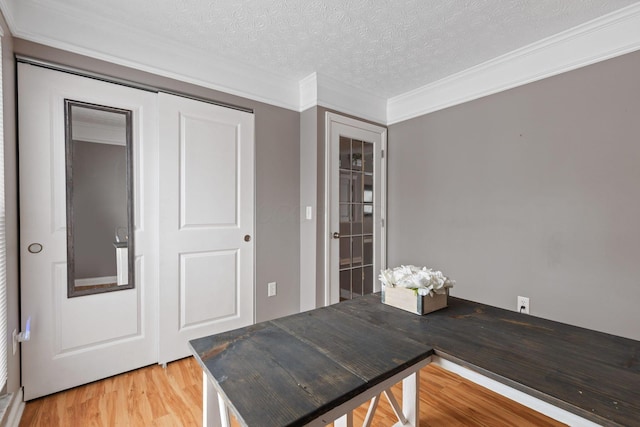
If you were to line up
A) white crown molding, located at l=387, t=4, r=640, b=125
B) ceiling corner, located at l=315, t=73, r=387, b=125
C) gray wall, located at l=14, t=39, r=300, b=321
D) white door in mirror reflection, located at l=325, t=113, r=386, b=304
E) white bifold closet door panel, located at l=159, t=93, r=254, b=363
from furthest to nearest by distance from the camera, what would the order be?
1. white door in mirror reflection, located at l=325, t=113, r=386, b=304
2. ceiling corner, located at l=315, t=73, r=387, b=125
3. gray wall, located at l=14, t=39, r=300, b=321
4. white bifold closet door panel, located at l=159, t=93, r=254, b=363
5. white crown molding, located at l=387, t=4, r=640, b=125

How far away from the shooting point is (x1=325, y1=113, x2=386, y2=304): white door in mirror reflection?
2932 millimetres

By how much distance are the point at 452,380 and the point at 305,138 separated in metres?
2.29

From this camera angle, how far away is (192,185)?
2357 mm

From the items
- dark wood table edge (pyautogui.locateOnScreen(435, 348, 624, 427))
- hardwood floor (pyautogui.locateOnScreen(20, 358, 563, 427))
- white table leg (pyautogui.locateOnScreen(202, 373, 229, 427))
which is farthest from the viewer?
hardwood floor (pyautogui.locateOnScreen(20, 358, 563, 427))

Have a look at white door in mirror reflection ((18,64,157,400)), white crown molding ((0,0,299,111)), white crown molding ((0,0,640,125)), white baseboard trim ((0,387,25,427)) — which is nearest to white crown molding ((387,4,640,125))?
white crown molding ((0,0,640,125))

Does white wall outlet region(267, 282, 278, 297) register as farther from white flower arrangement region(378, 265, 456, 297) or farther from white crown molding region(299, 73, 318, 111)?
white crown molding region(299, 73, 318, 111)

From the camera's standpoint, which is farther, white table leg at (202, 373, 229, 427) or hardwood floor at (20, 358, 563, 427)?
hardwood floor at (20, 358, 563, 427)

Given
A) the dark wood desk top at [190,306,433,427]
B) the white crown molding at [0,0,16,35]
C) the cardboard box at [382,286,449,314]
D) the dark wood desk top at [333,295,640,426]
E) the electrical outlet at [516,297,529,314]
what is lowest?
the electrical outlet at [516,297,529,314]

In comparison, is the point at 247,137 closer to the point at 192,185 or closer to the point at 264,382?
the point at 192,185

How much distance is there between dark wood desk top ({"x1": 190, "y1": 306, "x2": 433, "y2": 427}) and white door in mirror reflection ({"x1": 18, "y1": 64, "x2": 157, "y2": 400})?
4.64 ft

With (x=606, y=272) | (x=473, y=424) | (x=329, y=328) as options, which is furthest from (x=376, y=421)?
(x=606, y=272)

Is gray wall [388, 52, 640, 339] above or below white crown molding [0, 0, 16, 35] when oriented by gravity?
below

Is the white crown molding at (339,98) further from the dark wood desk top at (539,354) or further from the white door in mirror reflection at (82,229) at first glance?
the dark wood desk top at (539,354)

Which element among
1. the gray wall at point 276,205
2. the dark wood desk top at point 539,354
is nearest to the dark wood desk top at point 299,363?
the dark wood desk top at point 539,354
